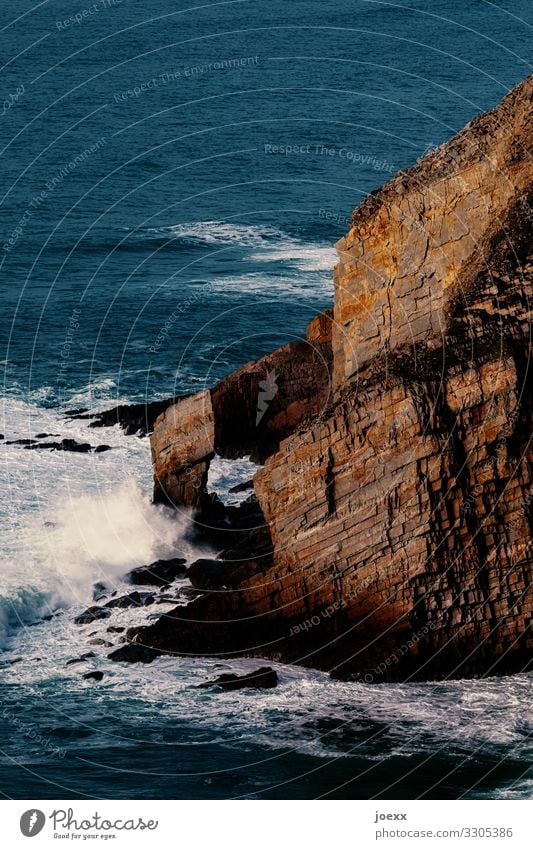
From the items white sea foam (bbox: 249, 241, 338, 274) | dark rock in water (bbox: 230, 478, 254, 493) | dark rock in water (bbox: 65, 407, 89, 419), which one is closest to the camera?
dark rock in water (bbox: 230, 478, 254, 493)

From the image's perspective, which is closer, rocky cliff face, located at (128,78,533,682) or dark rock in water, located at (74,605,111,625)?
rocky cliff face, located at (128,78,533,682)

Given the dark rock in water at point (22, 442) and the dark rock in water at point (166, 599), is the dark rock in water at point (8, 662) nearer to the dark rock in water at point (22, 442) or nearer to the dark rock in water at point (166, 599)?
the dark rock in water at point (166, 599)

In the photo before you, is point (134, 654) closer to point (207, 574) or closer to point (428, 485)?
point (207, 574)

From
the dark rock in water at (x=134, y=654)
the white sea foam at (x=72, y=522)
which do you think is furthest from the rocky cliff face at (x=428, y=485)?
the white sea foam at (x=72, y=522)

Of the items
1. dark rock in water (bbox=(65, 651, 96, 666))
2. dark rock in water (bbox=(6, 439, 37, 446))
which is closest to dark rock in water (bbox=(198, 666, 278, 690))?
dark rock in water (bbox=(65, 651, 96, 666))

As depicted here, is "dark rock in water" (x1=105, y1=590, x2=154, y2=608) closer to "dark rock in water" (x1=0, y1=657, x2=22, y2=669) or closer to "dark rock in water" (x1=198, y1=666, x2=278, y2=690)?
"dark rock in water" (x1=0, y1=657, x2=22, y2=669)

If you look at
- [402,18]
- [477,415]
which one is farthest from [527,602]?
[402,18]
